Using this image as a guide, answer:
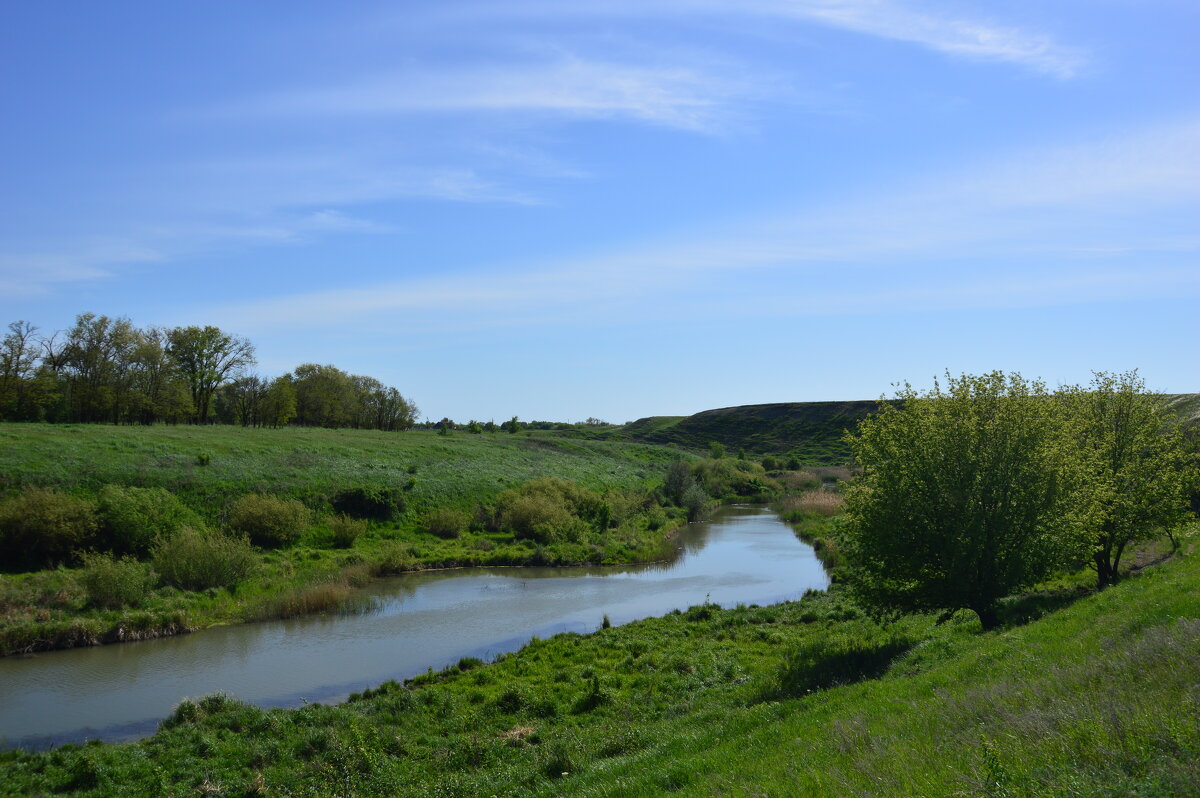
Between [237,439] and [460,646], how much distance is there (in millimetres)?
34795

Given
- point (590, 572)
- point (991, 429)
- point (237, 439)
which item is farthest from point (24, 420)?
point (991, 429)

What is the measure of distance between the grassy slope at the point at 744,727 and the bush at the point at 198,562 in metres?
14.3

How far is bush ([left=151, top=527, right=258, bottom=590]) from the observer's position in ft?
98.2

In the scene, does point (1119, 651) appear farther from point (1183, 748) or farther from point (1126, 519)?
point (1126, 519)

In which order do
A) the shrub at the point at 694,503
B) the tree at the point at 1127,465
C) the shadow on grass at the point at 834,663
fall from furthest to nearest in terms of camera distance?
the shrub at the point at 694,503
the tree at the point at 1127,465
the shadow on grass at the point at 834,663

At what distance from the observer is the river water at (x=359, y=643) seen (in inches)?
768

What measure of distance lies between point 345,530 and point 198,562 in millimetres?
11725

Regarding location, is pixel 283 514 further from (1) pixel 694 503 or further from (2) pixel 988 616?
(1) pixel 694 503

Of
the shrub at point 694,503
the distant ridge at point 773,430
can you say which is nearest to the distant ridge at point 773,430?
the distant ridge at point 773,430

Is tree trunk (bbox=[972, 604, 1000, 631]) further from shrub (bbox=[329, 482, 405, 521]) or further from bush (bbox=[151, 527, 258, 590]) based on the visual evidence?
shrub (bbox=[329, 482, 405, 521])

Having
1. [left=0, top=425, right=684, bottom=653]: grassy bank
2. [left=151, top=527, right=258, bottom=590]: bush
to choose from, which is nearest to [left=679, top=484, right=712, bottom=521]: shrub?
[left=0, top=425, right=684, bottom=653]: grassy bank

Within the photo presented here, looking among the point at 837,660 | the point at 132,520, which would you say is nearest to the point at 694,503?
the point at 132,520

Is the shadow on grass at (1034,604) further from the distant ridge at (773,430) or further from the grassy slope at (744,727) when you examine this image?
the distant ridge at (773,430)

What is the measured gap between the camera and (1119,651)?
952 centimetres
